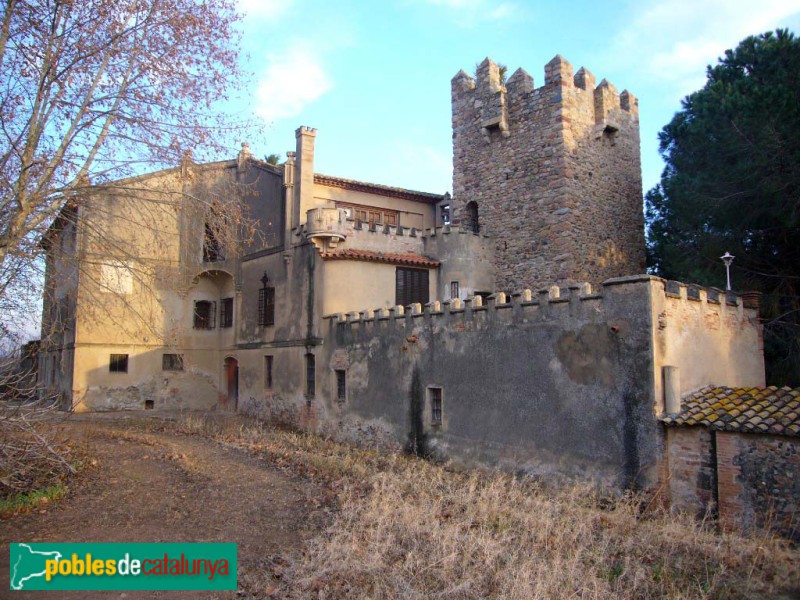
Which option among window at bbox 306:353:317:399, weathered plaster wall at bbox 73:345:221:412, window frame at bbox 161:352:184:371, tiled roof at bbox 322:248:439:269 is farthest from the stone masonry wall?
window frame at bbox 161:352:184:371

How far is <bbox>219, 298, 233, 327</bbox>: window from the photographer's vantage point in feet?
85.5

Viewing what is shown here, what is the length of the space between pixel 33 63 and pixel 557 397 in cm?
1070

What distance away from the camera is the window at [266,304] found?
23312 mm

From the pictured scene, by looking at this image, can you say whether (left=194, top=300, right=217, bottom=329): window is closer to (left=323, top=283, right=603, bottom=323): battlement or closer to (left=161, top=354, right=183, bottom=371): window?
(left=161, top=354, right=183, bottom=371): window

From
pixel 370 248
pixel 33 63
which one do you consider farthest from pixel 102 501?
pixel 370 248

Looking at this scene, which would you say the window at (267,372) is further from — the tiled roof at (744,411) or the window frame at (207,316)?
the tiled roof at (744,411)

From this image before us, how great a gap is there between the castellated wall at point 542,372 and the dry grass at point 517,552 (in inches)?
54.0

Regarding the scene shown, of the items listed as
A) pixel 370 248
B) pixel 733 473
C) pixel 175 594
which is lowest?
pixel 175 594

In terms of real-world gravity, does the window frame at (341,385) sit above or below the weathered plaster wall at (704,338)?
below

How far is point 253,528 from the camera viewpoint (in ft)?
29.2

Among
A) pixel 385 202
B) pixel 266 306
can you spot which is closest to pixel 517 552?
pixel 266 306

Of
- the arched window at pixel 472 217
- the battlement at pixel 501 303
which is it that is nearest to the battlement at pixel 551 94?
the arched window at pixel 472 217

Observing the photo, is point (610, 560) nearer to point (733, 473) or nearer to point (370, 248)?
point (733, 473)

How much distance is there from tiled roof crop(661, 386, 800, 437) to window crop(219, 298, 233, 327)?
19.0m
